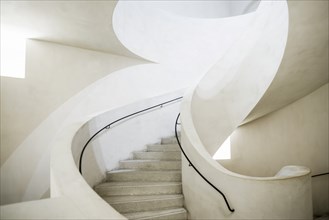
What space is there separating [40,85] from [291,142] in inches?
230

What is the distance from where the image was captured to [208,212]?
3.28 meters

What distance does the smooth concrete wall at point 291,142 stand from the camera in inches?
210

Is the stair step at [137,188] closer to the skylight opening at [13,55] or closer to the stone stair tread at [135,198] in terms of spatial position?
the stone stair tread at [135,198]

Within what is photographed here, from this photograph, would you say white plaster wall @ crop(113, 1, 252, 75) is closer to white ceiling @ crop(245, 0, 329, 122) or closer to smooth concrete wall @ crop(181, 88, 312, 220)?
white ceiling @ crop(245, 0, 329, 122)

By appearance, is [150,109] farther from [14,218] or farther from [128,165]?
[14,218]

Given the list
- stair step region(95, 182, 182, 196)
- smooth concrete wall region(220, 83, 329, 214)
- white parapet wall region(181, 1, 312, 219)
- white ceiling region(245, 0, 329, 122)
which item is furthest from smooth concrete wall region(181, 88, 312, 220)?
smooth concrete wall region(220, 83, 329, 214)

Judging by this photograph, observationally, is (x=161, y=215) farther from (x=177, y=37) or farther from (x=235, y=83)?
(x=177, y=37)

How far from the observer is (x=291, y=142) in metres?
6.00

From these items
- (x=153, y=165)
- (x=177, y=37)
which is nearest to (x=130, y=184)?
(x=153, y=165)

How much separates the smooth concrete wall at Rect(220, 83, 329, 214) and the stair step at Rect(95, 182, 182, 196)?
3567 millimetres

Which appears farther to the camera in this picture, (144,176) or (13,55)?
(13,55)

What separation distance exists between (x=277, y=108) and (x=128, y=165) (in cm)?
419

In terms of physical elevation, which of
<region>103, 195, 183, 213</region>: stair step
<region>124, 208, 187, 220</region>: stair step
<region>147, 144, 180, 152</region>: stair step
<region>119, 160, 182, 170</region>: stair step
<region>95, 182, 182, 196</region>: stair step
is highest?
<region>147, 144, 180, 152</region>: stair step

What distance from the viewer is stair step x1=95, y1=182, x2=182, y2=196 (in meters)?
3.49
